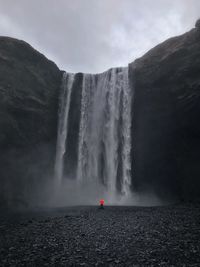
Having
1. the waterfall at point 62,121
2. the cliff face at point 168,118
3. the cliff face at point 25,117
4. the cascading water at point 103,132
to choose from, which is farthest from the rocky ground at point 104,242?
the waterfall at point 62,121

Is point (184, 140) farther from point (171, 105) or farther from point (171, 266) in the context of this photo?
point (171, 266)

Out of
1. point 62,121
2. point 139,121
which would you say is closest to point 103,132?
point 139,121

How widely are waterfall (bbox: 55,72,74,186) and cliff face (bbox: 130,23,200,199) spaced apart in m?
10.6

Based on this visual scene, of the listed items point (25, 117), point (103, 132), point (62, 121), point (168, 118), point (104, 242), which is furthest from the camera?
point (62, 121)

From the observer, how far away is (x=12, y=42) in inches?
1626

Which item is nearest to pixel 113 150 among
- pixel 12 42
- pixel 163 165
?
pixel 163 165

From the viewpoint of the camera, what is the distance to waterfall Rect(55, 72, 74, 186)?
4222 centimetres

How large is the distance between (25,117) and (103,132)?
38.4 feet

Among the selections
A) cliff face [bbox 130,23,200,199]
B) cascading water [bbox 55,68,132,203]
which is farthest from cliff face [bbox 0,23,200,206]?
cascading water [bbox 55,68,132,203]

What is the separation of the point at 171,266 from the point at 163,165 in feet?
93.8

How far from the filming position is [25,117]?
39.3 m

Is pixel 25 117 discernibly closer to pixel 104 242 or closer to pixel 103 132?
pixel 103 132

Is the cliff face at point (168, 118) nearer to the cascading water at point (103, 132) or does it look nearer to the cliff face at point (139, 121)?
the cliff face at point (139, 121)

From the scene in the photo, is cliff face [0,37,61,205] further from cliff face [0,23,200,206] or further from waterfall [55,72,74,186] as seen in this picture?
waterfall [55,72,74,186]
